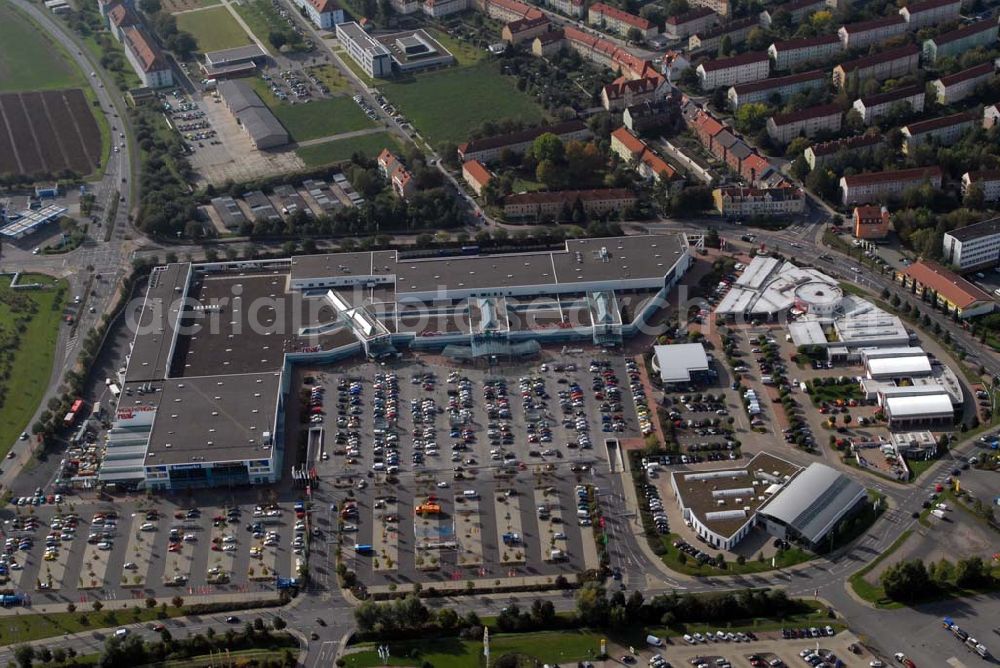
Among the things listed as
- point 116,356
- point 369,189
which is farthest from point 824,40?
point 116,356

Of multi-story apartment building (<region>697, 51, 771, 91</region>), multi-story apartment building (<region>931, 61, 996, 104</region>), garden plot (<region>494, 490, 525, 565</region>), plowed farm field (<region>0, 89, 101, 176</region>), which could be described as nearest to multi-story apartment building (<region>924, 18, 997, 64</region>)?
multi-story apartment building (<region>931, 61, 996, 104</region>)

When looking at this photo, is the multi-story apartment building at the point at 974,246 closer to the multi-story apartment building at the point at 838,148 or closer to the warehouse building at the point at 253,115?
the multi-story apartment building at the point at 838,148

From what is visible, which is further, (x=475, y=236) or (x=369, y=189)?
(x=369, y=189)

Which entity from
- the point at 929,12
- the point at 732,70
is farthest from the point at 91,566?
the point at 929,12

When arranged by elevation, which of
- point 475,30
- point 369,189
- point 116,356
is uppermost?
point 475,30

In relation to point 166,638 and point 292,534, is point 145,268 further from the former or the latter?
point 166,638

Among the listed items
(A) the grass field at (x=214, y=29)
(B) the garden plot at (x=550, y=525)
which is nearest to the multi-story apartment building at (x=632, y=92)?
(A) the grass field at (x=214, y=29)

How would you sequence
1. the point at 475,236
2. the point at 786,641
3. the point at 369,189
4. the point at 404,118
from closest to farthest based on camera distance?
the point at 786,641
the point at 475,236
the point at 369,189
the point at 404,118
